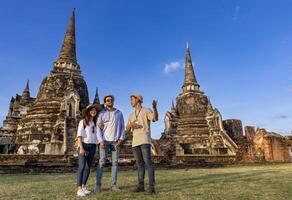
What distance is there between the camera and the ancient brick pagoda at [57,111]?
22484 millimetres

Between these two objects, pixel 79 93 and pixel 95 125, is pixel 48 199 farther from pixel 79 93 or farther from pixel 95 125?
pixel 79 93

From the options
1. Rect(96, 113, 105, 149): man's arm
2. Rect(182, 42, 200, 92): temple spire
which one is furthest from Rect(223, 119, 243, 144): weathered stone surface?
Rect(96, 113, 105, 149): man's arm

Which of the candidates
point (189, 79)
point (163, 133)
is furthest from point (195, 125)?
point (189, 79)

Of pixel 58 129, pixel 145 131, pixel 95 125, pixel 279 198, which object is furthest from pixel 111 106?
pixel 58 129

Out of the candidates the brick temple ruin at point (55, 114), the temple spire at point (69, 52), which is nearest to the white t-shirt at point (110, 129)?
the brick temple ruin at point (55, 114)

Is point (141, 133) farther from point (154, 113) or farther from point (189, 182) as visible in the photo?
point (189, 182)

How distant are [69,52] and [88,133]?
2649 cm

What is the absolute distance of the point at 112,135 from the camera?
564 centimetres

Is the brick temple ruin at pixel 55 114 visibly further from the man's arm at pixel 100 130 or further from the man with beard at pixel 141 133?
the man with beard at pixel 141 133

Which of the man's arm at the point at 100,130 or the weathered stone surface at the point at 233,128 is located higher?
the weathered stone surface at the point at 233,128

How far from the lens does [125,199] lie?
4082mm

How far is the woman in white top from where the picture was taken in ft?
16.5

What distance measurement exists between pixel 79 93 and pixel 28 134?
6.24 metres

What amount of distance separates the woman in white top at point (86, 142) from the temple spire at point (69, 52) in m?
24.8
